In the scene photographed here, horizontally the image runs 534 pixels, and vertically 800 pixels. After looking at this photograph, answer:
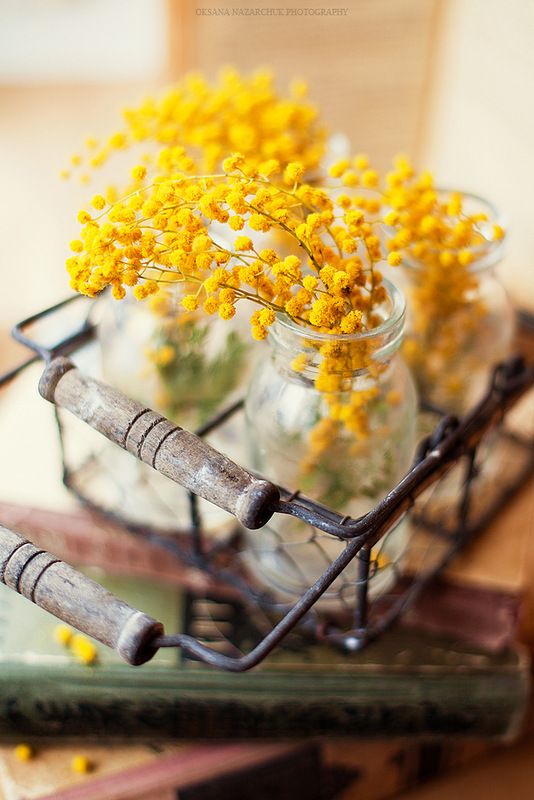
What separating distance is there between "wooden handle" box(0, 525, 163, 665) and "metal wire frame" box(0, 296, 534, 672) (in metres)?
0.01

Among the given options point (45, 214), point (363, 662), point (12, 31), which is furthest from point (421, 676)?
point (12, 31)

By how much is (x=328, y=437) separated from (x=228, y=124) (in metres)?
0.23

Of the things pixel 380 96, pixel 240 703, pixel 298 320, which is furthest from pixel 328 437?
pixel 380 96

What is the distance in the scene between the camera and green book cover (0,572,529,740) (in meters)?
0.58

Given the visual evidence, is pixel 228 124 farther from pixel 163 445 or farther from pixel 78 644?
pixel 78 644

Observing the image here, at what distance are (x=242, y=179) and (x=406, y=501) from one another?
0.66ft

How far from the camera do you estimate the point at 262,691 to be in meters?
0.59

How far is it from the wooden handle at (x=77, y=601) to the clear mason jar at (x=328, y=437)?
135 millimetres

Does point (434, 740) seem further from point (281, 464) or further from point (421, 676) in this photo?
point (281, 464)

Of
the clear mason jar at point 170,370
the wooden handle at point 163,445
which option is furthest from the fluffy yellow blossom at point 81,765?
the wooden handle at point 163,445

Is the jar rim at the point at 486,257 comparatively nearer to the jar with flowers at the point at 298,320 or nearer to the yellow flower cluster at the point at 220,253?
the jar with flowers at the point at 298,320

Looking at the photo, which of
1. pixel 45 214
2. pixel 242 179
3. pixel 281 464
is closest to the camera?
pixel 242 179

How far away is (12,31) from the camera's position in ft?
5.84

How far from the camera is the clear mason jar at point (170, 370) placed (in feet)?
1.98
